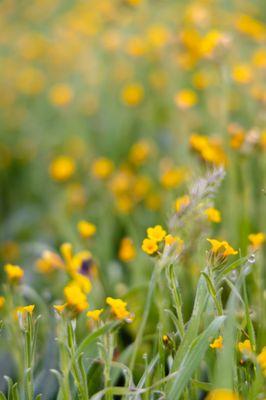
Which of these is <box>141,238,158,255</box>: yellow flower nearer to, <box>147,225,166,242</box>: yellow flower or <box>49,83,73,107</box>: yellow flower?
<box>147,225,166,242</box>: yellow flower

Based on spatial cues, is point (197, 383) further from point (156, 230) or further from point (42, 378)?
point (42, 378)

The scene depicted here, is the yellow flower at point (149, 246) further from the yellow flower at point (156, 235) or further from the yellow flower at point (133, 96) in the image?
the yellow flower at point (133, 96)

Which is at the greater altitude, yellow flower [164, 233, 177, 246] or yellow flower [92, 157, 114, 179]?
yellow flower [164, 233, 177, 246]

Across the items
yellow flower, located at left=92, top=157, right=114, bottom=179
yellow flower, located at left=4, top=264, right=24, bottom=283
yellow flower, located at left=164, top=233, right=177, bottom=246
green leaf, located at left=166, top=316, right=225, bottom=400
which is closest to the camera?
green leaf, located at left=166, top=316, right=225, bottom=400

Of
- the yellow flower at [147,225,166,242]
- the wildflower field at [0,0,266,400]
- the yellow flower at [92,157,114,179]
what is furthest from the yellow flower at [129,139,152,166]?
the yellow flower at [147,225,166,242]

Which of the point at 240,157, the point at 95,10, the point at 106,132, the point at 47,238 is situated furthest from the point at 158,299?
the point at 95,10

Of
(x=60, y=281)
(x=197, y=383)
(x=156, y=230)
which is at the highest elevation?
(x=156, y=230)

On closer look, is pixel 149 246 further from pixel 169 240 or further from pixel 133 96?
pixel 133 96

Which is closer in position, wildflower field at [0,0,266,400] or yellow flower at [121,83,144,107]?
wildflower field at [0,0,266,400]

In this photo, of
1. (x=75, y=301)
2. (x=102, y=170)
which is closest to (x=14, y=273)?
(x=75, y=301)
